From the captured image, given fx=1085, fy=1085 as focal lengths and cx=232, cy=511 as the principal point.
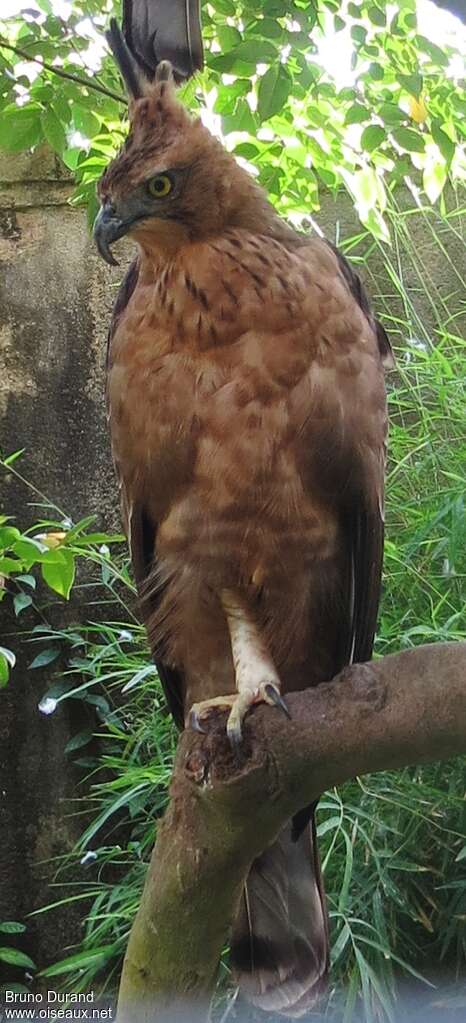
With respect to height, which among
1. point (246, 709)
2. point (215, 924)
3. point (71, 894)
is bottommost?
point (71, 894)

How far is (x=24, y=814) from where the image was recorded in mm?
2824

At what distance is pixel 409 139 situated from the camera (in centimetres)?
177

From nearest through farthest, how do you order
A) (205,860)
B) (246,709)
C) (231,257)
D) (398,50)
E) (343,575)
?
1. (205,860)
2. (246,709)
3. (231,257)
4. (343,575)
5. (398,50)

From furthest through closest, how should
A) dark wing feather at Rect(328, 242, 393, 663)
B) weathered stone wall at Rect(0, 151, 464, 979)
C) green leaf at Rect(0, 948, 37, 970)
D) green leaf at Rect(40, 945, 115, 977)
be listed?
weathered stone wall at Rect(0, 151, 464, 979) < green leaf at Rect(0, 948, 37, 970) < green leaf at Rect(40, 945, 115, 977) < dark wing feather at Rect(328, 242, 393, 663)

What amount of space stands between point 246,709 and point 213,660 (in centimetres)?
33

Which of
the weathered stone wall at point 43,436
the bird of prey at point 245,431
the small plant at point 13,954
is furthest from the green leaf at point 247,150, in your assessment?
the small plant at point 13,954

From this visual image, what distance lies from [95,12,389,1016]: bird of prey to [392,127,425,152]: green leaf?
0.36 meters

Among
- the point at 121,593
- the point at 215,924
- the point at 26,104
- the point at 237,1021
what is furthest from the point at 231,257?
the point at 121,593

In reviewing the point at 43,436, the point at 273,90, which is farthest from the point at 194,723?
the point at 43,436

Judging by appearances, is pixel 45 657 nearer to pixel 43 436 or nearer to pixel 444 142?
pixel 43 436

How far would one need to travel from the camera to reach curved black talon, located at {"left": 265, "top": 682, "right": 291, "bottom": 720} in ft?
3.90

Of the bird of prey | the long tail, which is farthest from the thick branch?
the long tail

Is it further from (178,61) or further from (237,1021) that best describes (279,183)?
(237,1021)

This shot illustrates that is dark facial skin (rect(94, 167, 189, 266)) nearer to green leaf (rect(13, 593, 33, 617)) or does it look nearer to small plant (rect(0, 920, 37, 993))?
green leaf (rect(13, 593, 33, 617))
